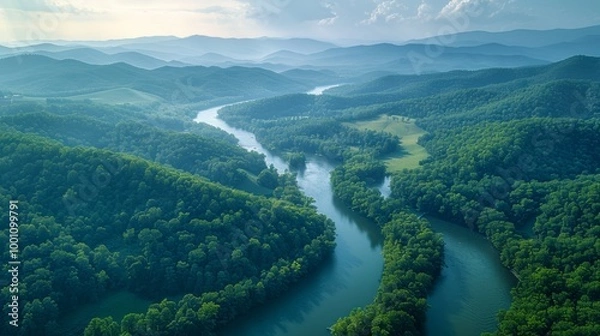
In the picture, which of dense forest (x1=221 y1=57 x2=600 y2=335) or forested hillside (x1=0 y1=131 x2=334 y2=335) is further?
forested hillside (x1=0 y1=131 x2=334 y2=335)

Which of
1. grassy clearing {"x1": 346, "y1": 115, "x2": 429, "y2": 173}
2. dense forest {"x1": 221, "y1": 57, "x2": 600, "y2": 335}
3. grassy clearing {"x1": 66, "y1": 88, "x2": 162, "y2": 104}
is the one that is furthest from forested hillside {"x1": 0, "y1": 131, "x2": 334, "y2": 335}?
grassy clearing {"x1": 66, "y1": 88, "x2": 162, "y2": 104}

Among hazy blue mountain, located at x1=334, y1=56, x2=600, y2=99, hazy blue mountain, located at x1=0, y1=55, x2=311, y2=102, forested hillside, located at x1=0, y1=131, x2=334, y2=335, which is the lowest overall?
forested hillside, located at x1=0, y1=131, x2=334, y2=335

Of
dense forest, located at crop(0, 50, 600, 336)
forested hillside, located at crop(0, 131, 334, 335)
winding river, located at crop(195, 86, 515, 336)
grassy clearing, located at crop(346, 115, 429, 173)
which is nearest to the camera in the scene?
dense forest, located at crop(0, 50, 600, 336)

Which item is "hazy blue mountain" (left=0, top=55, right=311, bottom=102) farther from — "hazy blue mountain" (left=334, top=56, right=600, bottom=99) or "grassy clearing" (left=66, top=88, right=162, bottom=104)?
"hazy blue mountain" (left=334, top=56, right=600, bottom=99)

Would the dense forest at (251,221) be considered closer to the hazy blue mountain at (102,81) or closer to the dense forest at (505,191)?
the dense forest at (505,191)

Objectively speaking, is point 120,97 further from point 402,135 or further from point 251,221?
point 251,221

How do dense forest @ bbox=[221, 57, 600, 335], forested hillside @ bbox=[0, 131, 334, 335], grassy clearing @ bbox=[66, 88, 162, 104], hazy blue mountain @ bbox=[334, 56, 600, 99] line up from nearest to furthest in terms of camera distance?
dense forest @ bbox=[221, 57, 600, 335] → forested hillside @ bbox=[0, 131, 334, 335] → hazy blue mountain @ bbox=[334, 56, 600, 99] → grassy clearing @ bbox=[66, 88, 162, 104]

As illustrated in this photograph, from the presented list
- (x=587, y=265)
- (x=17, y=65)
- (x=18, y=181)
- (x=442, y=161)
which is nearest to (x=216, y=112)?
(x=17, y=65)

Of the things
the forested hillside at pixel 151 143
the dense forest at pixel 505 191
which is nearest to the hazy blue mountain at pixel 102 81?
the dense forest at pixel 505 191
